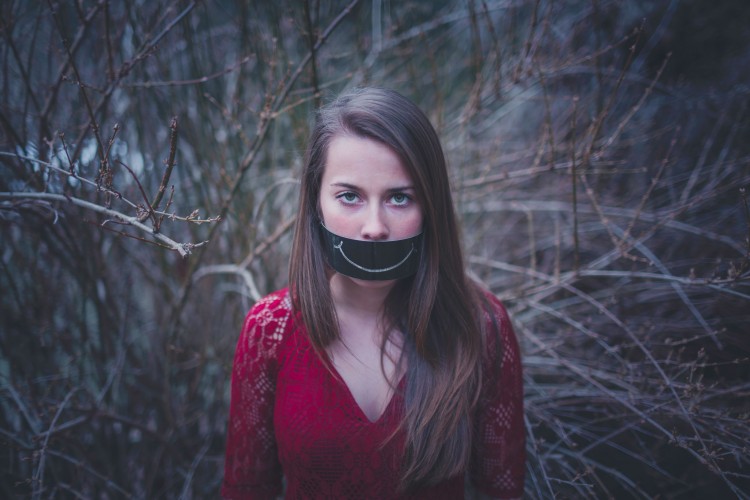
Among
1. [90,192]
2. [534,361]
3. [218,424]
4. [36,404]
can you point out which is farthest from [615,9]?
[36,404]

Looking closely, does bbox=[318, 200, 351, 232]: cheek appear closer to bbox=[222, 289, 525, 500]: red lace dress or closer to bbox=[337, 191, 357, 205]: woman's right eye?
bbox=[337, 191, 357, 205]: woman's right eye

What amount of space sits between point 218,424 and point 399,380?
1.62 meters

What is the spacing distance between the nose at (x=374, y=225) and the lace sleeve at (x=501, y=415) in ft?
1.52

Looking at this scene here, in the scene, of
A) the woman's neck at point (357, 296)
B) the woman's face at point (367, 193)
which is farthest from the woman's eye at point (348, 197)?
the woman's neck at point (357, 296)

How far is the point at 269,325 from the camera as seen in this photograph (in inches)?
48.1

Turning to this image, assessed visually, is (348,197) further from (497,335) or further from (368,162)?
(497,335)

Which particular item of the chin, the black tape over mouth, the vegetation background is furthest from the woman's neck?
the vegetation background

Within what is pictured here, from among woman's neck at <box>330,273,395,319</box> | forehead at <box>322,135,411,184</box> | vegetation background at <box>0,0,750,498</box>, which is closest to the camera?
forehead at <box>322,135,411,184</box>

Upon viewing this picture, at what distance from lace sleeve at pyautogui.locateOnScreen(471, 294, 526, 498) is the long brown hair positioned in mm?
58

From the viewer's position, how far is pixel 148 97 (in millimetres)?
2234

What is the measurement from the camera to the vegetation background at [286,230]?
164cm

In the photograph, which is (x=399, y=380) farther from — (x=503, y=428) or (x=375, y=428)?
(x=503, y=428)

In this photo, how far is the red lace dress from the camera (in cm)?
112

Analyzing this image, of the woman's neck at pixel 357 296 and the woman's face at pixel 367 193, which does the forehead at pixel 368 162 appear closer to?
the woman's face at pixel 367 193
